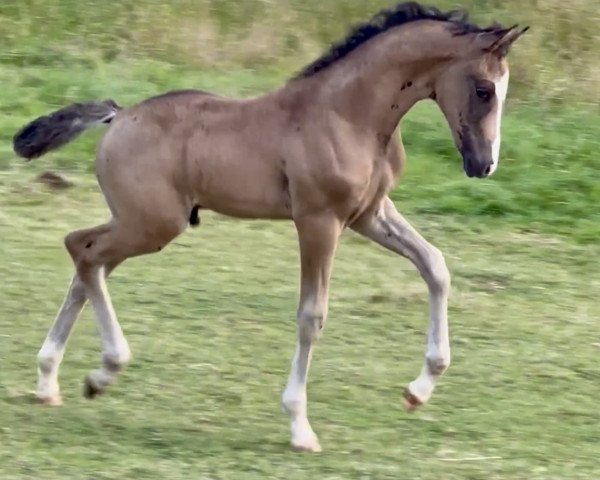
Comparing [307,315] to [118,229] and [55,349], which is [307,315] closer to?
[118,229]

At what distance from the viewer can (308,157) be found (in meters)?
4.76

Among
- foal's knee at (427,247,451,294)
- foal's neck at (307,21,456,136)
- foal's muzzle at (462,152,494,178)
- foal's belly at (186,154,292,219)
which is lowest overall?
foal's knee at (427,247,451,294)

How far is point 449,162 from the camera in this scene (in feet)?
31.7

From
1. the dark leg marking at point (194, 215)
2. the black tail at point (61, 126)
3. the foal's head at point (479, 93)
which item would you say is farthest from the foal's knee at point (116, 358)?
the foal's head at point (479, 93)

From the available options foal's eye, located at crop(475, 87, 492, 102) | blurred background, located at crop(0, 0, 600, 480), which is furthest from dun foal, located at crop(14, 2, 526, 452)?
blurred background, located at crop(0, 0, 600, 480)

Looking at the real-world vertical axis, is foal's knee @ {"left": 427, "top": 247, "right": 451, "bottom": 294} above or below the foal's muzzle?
below

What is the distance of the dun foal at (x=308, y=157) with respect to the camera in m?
4.68

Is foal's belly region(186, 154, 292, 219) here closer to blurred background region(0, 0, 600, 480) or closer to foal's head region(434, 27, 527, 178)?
foal's head region(434, 27, 527, 178)

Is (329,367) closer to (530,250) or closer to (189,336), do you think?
(189,336)

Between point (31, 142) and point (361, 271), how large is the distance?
2580 millimetres

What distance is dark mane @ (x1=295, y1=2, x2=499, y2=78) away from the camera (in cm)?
480

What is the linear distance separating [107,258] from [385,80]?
1289mm

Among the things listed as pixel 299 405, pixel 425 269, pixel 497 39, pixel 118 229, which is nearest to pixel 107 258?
pixel 118 229

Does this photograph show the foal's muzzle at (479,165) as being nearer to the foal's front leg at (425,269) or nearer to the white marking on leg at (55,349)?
the foal's front leg at (425,269)
